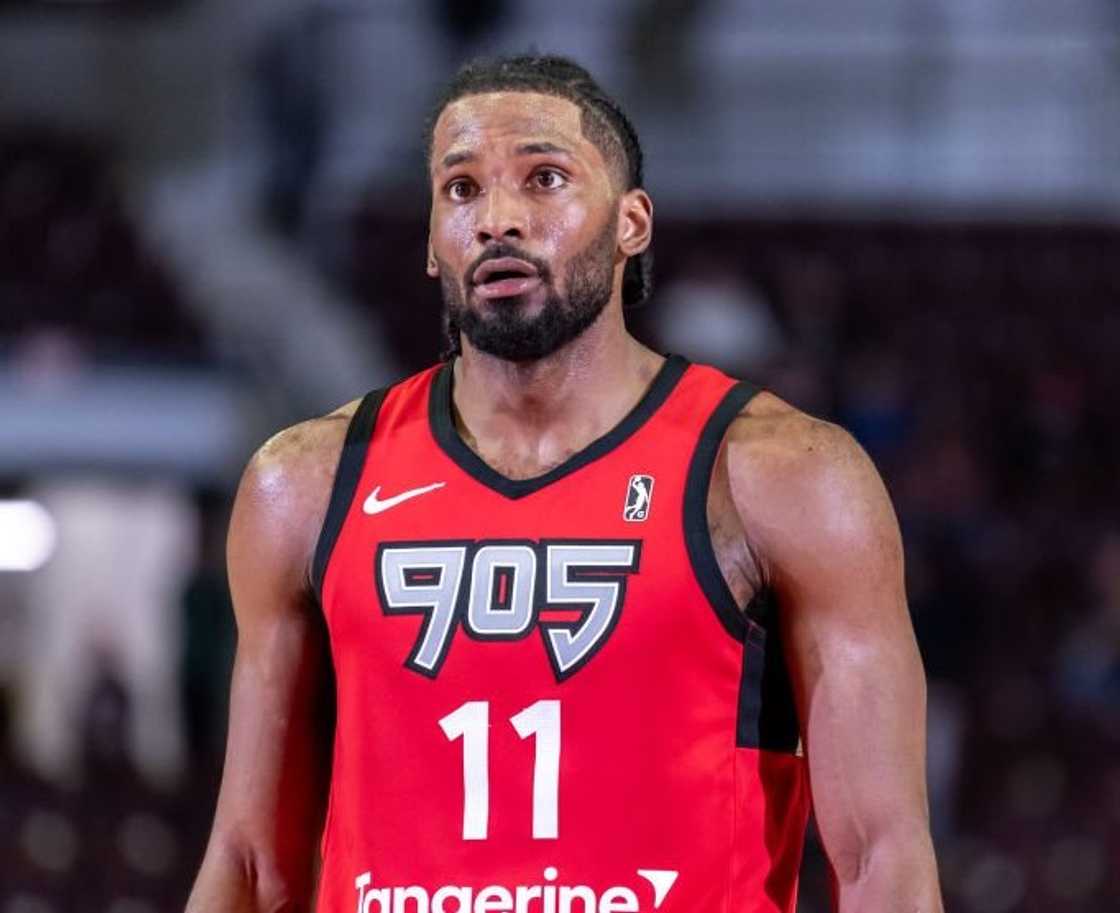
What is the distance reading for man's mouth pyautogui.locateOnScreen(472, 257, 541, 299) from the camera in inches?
152

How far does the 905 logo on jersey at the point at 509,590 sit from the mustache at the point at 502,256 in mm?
419

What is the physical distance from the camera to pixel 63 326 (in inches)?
518

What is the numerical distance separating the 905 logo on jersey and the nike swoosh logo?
0.30 feet

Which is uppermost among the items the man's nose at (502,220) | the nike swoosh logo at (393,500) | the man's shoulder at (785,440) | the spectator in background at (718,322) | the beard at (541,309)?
the spectator in background at (718,322)

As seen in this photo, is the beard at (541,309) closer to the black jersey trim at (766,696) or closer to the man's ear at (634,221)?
the man's ear at (634,221)

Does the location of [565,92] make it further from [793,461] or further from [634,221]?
[793,461]

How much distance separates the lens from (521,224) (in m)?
3.85

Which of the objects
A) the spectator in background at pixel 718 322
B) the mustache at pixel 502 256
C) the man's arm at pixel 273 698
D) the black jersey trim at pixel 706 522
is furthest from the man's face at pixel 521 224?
the spectator in background at pixel 718 322

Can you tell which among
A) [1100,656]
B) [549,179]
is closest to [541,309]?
[549,179]

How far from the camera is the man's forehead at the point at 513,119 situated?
3.95m

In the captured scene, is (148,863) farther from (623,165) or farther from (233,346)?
(623,165)

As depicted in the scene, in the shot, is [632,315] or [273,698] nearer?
[273,698]

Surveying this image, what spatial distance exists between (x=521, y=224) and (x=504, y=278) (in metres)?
0.09

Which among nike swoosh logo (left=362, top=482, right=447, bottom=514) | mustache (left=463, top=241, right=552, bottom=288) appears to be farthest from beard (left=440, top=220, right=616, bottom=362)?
nike swoosh logo (left=362, top=482, right=447, bottom=514)
